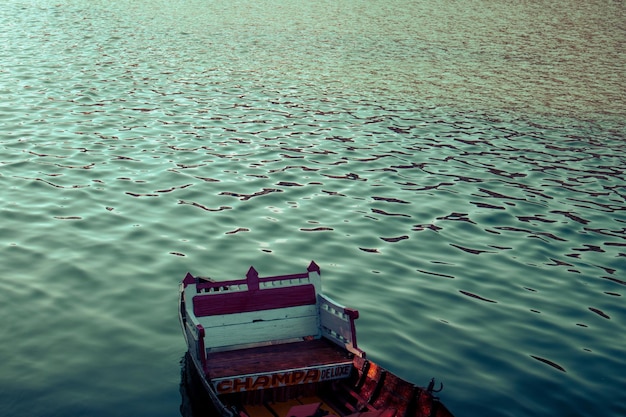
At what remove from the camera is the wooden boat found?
13.3 m

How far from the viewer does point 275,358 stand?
14.9 m

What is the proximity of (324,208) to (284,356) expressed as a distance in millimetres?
11413

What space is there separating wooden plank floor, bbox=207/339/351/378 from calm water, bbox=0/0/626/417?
116 cm

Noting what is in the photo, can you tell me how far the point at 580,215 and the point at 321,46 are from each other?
1403 inches

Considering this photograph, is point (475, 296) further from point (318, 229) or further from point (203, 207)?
point (203, 207)

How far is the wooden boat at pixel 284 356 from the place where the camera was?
13.3 meters

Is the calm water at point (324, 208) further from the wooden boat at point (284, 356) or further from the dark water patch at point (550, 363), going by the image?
the wooden boat at point (284, 356)

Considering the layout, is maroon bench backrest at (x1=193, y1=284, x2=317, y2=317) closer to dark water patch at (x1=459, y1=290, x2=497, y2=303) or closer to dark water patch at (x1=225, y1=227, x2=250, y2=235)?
dark water patch at (x1=459, y1=290, x2=497, y2=303)

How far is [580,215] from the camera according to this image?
26344mm

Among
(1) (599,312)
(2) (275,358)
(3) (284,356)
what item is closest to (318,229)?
(1) (599,312)

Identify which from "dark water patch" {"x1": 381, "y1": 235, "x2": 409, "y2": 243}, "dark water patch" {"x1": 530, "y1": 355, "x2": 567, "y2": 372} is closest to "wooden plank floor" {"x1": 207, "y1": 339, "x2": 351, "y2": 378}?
"dark water patch" {"x1": 530, "y1": 355, "x2": 567, "y2": 372}

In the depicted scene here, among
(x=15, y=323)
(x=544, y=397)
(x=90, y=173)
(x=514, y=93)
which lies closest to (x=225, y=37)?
(x=514, y=93)

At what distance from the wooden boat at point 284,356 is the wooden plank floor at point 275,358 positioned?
20mm

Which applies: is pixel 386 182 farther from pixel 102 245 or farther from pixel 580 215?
pixel 102 245
